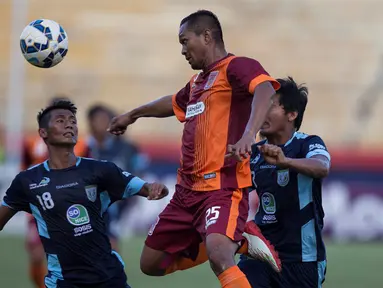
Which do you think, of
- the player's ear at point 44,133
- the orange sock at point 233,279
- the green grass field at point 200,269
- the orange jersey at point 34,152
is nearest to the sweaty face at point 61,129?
the player's ear at point 44,133

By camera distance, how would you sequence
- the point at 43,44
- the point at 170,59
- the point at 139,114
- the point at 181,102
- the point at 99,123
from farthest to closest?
1. the point at 170,59
2. the point at 99,123
3. the point at 139,114
4. the point at 181,102
5. the point at 43,44

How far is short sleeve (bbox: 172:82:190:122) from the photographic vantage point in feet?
24.2

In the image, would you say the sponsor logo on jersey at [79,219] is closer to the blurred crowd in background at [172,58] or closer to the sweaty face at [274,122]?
the sweaty face at [274,122]

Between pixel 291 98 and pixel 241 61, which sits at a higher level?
pixel 241 61

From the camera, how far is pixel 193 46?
6848mm

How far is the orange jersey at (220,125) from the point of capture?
261 inches

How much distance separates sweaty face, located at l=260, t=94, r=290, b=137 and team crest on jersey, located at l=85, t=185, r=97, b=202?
135 cm

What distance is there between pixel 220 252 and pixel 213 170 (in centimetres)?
67

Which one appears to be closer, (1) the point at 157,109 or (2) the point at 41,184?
(2) the point at 41,184

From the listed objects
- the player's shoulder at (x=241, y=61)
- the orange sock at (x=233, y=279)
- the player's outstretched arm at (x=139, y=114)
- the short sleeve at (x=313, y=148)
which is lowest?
the orange sock at (x=233, y=279)

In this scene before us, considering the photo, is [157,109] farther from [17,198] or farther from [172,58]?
[172,58]

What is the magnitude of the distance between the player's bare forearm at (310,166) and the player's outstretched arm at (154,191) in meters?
0.95

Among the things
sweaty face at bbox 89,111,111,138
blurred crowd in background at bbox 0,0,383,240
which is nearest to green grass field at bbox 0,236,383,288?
sweaty face at bbox 89,111,111,138

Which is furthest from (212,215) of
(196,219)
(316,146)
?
(316,146)
